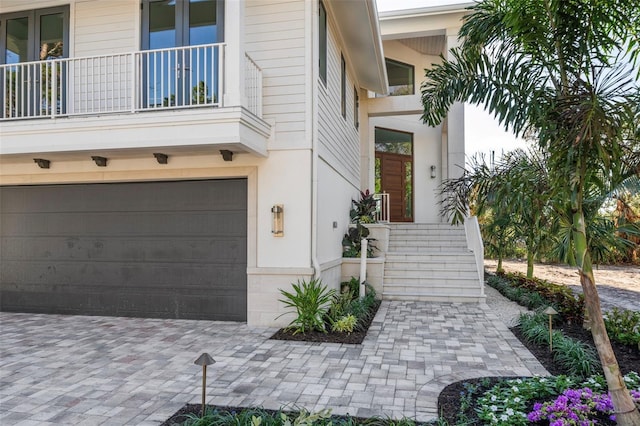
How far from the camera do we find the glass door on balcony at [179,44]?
658 cm

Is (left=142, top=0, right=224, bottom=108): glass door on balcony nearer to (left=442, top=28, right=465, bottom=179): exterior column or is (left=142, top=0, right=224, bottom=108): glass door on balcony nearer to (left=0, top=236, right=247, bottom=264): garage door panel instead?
(left=0, top=236, right=247, bottom=264): garage door panel

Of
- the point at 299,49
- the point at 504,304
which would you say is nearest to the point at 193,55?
the point at 299,49

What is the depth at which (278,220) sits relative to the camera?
6.73 meters

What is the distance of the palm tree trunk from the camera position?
3002mm

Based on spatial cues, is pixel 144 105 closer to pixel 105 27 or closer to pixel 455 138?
pixel 105 27

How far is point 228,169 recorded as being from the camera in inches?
275

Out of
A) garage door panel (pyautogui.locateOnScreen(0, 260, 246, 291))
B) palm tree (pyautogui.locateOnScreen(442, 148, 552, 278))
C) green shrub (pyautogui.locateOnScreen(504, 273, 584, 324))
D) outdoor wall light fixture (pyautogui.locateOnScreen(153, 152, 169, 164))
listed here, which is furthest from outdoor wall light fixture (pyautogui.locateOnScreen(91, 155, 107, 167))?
green shrub (pyautogui.locateOnScreen(504, 273, 584, 324))

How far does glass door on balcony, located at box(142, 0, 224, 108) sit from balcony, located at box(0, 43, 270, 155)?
2 centimetres

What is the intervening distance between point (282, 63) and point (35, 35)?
4.72m

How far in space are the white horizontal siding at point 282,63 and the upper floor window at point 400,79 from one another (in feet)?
26.6

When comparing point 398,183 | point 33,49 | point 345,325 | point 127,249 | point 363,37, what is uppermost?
point 363,37

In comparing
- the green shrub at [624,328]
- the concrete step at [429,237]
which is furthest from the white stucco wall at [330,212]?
the green shrub at [624,328]

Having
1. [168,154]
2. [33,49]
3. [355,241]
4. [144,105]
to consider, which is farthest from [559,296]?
[33,49]

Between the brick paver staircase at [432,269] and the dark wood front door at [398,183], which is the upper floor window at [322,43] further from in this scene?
the dark wood front door at [398,183]
